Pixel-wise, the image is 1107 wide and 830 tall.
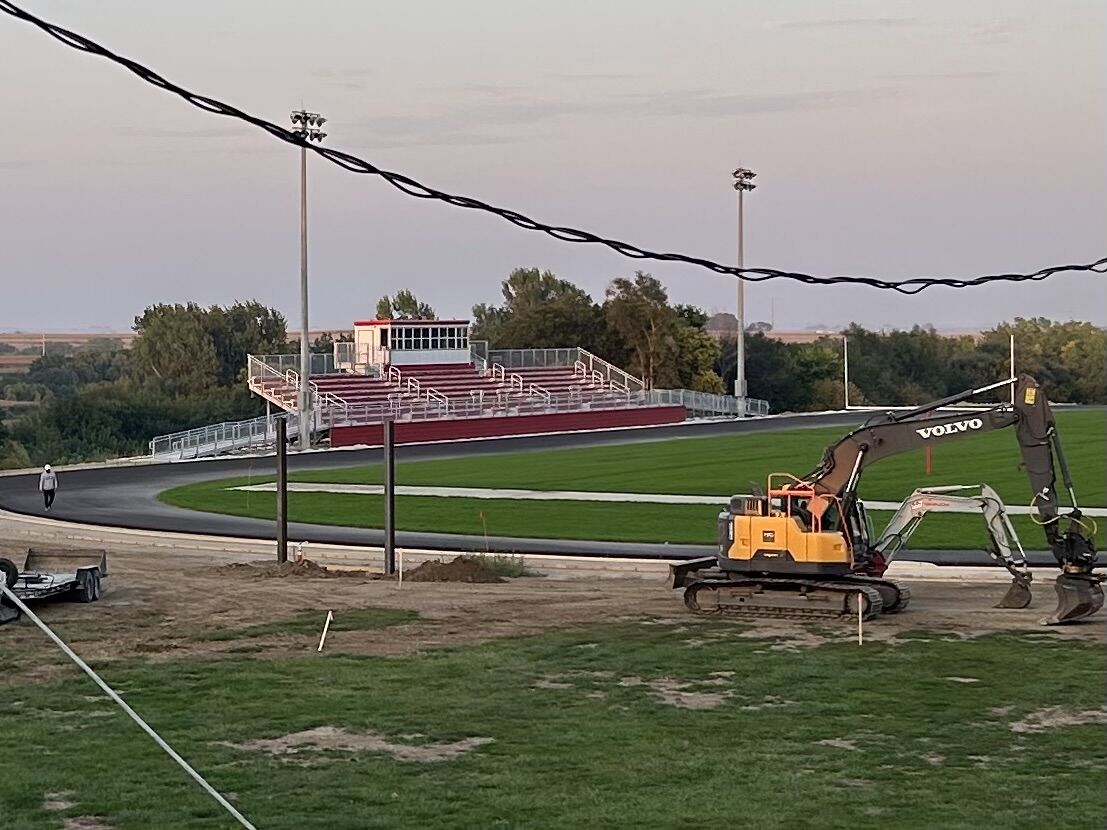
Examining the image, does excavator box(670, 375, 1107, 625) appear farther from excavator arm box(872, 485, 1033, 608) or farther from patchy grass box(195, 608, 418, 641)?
patchy grass box(195, 608, 418, 641)

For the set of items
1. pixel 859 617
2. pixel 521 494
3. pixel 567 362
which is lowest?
pixel 859 617

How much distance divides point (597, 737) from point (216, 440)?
54.6 m

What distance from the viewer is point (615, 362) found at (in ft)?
358

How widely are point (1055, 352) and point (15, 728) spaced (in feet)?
410

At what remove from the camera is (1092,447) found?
6544 centimetres

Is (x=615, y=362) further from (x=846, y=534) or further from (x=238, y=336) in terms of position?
(x=846, y=534)

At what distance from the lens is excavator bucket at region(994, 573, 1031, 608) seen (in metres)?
26.2

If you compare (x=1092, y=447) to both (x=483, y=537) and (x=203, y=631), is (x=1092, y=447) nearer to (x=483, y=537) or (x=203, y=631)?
(x=483, y=537)

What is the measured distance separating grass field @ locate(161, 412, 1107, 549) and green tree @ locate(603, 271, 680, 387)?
32132mm

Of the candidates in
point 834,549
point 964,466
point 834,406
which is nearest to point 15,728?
point 834,549

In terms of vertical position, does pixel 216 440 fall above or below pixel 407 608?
above

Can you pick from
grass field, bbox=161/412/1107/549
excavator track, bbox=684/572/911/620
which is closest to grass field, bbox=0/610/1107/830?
excavator track, bbox=684/572/911/620

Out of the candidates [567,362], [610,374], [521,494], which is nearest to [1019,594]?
[521,494]

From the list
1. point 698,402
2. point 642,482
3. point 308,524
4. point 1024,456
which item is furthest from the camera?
point 698,402
